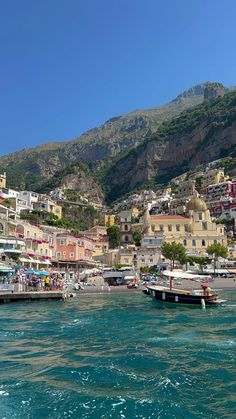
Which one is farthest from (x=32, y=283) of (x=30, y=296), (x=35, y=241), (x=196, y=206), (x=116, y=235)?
(x=196, y=206)

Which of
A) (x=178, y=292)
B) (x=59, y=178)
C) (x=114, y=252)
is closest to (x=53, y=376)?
(x=178, y=292)

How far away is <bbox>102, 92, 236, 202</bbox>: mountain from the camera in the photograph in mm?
175000

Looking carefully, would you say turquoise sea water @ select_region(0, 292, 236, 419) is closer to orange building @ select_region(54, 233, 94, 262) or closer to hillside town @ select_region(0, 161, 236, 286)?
hillside town @ select_region(0, 161, 236, 286)

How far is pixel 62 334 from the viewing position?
65.5ft

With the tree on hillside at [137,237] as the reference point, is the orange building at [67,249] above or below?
below

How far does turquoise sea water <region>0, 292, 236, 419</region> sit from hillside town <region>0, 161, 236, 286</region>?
29581 millimetres

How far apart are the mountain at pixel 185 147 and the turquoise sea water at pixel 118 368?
519ft

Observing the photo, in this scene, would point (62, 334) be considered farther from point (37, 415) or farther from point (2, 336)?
point (37, 415)

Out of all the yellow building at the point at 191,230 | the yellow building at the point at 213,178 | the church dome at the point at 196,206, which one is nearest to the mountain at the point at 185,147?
the yellow building at the point at 213,178

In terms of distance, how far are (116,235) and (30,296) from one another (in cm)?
5779

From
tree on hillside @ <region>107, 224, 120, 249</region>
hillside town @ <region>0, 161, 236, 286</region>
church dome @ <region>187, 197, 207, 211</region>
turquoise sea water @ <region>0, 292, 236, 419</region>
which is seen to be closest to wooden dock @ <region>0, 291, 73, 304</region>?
hillside town @ <region>0, 161, 236, 286</region>

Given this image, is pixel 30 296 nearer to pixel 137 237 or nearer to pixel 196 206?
pixel 137 237

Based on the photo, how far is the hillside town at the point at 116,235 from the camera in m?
58.2

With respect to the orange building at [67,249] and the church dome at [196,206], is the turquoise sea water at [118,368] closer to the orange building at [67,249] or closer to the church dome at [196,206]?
the orange building at [67,249]
